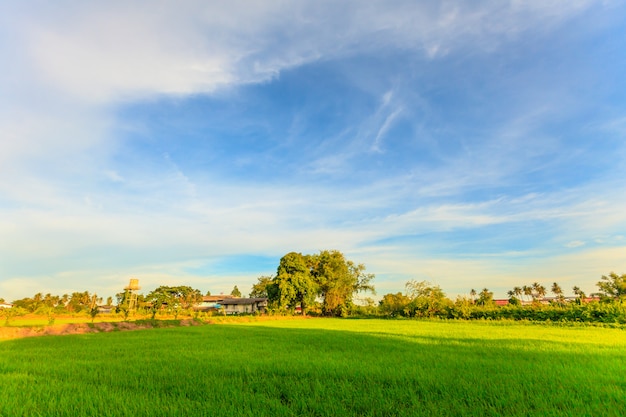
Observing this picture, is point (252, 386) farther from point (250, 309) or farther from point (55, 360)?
point (250, 309)

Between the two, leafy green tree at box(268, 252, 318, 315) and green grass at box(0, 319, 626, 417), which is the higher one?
leafy green tree at box(268, 252, 318, 315)

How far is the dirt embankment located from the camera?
1564 cm

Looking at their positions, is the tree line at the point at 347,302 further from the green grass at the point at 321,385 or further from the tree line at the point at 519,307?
the green grass at the point at 321,385

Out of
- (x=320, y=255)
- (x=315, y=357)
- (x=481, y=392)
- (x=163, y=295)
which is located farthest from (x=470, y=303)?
(x=163, y=295)

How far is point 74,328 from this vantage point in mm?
18141

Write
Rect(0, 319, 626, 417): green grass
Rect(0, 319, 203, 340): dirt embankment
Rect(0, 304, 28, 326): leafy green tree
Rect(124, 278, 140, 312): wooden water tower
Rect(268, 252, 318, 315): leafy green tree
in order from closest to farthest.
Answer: Rect(0, 319, 626, 417): green grass, Rect(0, 319, 203, 340): dirt embankment, Rect(0, 304, 28, 326): leafy green tree, Rect(124, 278, 140, 312): wooden water tower, Rect(268, 252, 318, 315): leafy green tree

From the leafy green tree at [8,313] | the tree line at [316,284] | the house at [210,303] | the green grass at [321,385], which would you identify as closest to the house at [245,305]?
the house at [210,303]

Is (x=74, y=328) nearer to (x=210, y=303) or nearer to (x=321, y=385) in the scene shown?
(x=321, y=385)

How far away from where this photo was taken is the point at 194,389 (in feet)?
16.2

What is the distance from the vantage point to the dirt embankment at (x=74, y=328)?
15.6 meters

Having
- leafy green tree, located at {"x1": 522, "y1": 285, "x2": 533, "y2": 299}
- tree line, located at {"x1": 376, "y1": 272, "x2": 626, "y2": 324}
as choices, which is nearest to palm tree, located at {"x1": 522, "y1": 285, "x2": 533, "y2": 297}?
leafy green tree, located at {"x1": 522, "y1": 285, "x2": 533, "y2": 299}

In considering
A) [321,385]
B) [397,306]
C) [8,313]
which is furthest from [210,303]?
[321,385]

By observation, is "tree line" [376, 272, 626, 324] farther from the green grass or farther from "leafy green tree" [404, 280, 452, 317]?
the green grass

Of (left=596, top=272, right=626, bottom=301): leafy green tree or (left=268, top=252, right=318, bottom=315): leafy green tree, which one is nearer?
(left=596, top=272, right=626, bottom=301): leafy green tree
